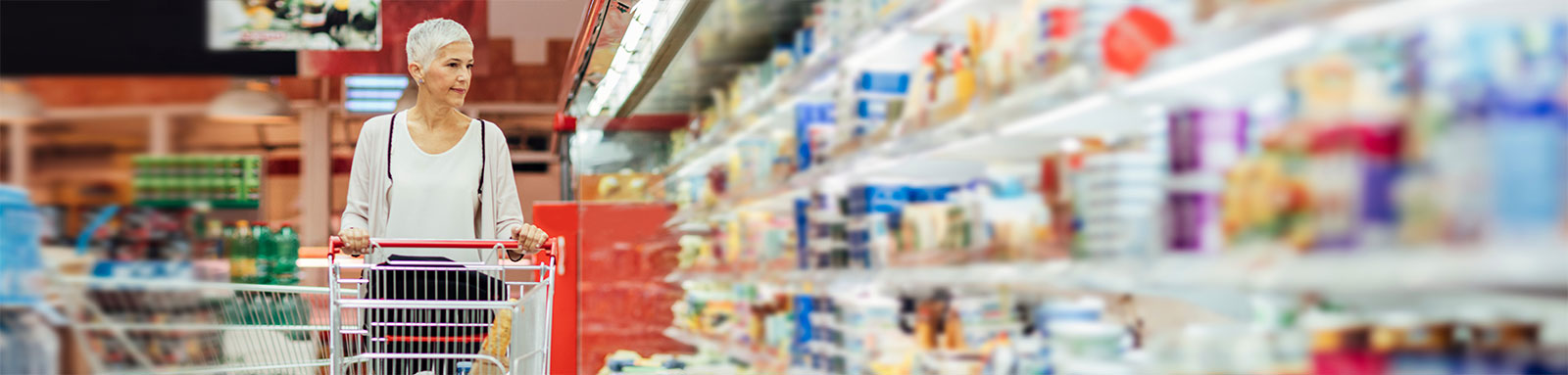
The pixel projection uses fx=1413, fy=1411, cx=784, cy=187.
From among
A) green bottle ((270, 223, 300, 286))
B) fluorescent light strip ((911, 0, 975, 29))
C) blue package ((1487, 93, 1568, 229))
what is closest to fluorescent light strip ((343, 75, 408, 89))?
green bottle ((270, 223, 300, 286))

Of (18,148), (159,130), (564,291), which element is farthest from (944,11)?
(18,148)

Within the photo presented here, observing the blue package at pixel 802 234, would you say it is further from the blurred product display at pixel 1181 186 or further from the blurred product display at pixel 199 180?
the blurred product display at pixel 199 180

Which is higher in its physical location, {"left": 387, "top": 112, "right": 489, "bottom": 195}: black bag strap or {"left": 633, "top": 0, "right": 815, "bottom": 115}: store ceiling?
{"left": 633, "top": 0, "right": 815, "bottom": 115}: store ceiling

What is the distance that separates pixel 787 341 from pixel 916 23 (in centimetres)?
139

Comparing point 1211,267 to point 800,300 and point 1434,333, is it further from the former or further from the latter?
point 800,300

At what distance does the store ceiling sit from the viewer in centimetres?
369

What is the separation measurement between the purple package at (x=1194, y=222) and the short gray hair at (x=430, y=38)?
2.01 meters

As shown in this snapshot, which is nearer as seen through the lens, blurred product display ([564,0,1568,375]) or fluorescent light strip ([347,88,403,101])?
blurred product display ([564,0,1568,375])

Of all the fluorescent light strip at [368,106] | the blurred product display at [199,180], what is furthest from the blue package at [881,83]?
the fluorescent light strip at [368,106]

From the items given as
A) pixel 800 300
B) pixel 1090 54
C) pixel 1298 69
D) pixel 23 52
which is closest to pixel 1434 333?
pixel 1298 69

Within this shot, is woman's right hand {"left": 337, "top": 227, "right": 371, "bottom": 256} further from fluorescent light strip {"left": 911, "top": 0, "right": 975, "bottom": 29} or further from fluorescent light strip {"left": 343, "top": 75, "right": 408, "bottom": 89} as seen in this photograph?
fluorescent light strip {"left": 343, "top": 75, "right": 408, "bottom": 89}

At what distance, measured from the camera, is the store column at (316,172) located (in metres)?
9.29

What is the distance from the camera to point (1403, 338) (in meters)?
1.21

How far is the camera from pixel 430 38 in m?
3.19
